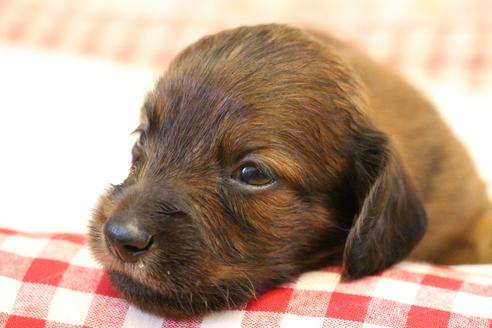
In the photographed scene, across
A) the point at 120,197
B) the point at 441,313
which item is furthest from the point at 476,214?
the point at 120,197

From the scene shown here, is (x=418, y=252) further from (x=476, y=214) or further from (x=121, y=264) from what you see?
(x=121, y=264)

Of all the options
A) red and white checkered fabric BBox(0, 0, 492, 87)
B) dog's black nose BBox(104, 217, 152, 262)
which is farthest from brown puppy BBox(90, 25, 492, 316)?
red and white checkered fabric BBox(0, 0, 492, 87)

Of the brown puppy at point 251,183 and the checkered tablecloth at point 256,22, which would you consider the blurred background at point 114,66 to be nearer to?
the checkered tablecloth at point 256,22

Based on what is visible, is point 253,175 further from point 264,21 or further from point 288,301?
point 264,21

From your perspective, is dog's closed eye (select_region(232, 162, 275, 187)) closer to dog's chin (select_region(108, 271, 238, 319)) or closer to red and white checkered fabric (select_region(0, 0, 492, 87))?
dog's chin (select_region(108, 271, 238, 319))

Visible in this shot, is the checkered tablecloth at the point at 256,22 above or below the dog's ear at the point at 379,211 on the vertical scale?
below

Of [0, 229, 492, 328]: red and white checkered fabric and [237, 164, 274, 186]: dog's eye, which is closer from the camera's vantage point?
[0, 229, 492, 328]: red and white checkered fabric

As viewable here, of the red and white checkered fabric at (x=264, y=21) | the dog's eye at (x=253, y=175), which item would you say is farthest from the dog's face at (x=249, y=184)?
the red and white checkered fabric at (x=264, y=21)
